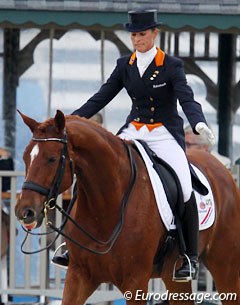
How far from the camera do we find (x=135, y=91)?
8312 millimetres

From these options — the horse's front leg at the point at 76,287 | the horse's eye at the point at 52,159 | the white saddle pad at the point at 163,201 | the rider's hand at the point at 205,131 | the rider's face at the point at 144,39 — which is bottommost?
the horse's front leg at the point at 76,287

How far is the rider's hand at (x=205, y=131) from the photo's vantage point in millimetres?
7797

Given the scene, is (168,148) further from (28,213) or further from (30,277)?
(30,277)

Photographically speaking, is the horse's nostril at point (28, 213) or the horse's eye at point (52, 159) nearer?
the horse's nostril at point (28, 213)

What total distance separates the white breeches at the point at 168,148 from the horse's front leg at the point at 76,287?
1.02 meters

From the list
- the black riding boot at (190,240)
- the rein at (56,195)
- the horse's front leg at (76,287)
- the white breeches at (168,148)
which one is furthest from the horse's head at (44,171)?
the black riding boot at (190,240)

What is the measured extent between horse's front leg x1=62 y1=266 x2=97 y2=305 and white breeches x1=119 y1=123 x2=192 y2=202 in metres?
1.02

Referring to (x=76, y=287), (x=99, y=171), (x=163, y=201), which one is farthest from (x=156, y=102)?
(x=76, y=287)

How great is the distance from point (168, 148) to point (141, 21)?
91 centimetres

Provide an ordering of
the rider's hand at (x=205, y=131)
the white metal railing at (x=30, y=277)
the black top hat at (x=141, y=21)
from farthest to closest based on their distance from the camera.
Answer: the white metal railing at (x=30, y=277) < the black top hat at (x=141, y=21) < the rider's hand at (x=205, y=131)

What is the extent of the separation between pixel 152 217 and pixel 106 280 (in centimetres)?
52

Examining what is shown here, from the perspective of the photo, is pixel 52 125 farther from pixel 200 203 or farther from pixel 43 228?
pixel 43 228

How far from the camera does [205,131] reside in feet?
25.6

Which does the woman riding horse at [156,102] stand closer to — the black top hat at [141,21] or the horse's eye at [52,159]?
the black top hat at [141,21]
